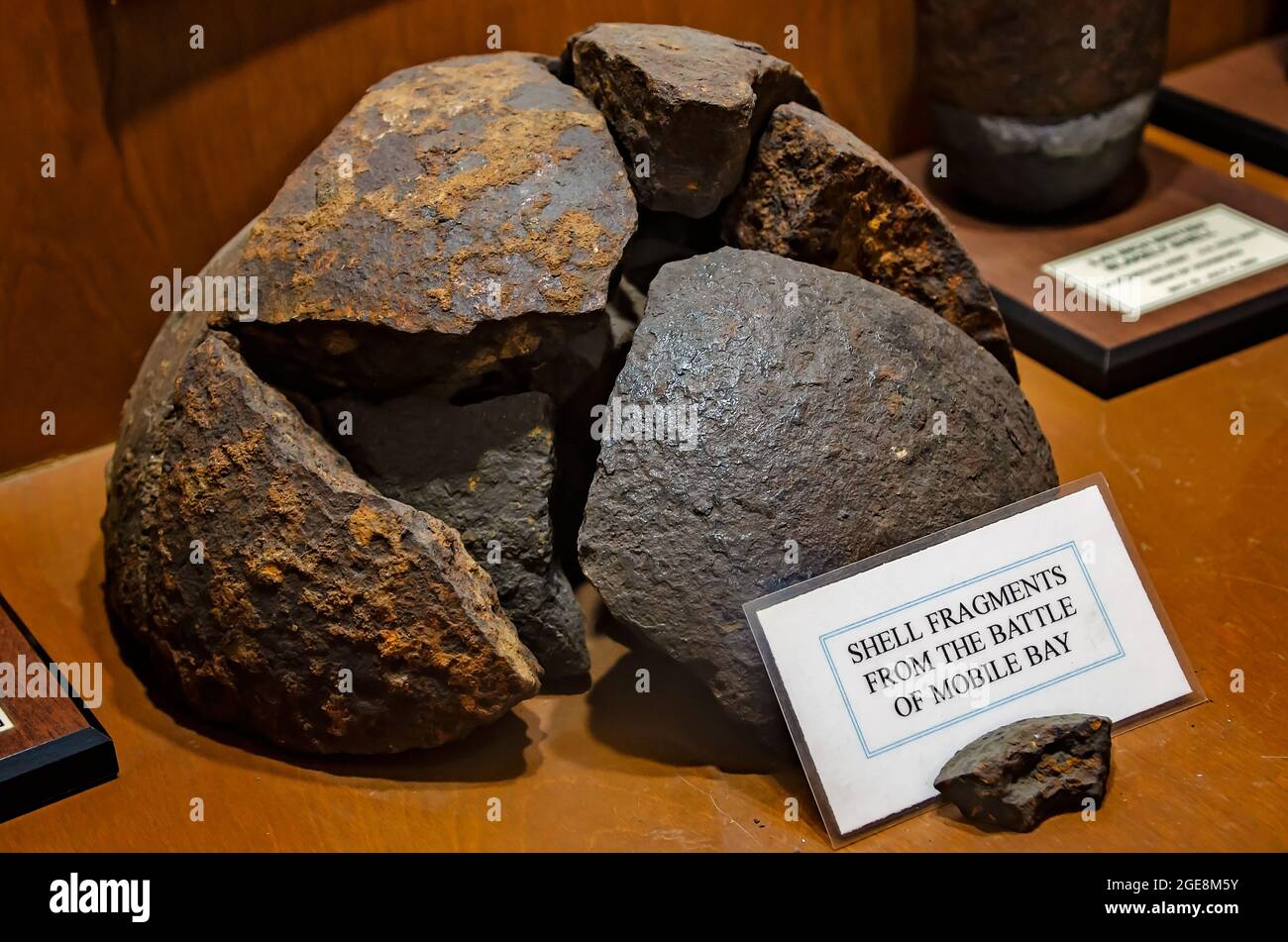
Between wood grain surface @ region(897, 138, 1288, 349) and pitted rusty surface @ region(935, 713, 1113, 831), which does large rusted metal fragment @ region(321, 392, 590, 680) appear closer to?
pitted rusty surface @ region(935, 713, 1113, 831)

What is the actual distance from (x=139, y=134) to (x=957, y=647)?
4.90 feet

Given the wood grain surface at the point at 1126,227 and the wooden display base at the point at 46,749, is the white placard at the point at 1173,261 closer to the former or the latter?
the wood grain surface at the point at 1126,227

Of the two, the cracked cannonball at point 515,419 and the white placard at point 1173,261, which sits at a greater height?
the cracked cannonball at point 515,419

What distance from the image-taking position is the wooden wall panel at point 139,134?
239cm

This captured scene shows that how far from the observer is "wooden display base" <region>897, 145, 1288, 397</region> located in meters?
2.80

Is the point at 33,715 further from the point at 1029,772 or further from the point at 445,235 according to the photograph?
the point at 1029,772

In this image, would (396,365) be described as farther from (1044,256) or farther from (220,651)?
(1044,256)

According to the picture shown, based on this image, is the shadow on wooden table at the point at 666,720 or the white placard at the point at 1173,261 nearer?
the shadow on wooden table at the point at 666,720

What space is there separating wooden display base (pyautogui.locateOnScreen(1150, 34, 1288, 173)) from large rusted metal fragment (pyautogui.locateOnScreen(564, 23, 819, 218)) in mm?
1677

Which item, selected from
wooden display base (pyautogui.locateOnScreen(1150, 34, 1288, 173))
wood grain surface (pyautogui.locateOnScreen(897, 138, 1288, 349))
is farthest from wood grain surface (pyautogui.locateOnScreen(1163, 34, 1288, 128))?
wood grain surface (pyautogui.locateOnScreen(897, 138, 1288, 349))

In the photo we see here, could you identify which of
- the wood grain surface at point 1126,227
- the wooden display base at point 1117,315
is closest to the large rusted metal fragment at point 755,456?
the wooden display base at point 1117,315

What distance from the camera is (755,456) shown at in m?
1.92

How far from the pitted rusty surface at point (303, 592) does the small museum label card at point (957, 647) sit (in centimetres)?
36

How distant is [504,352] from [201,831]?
70cm
